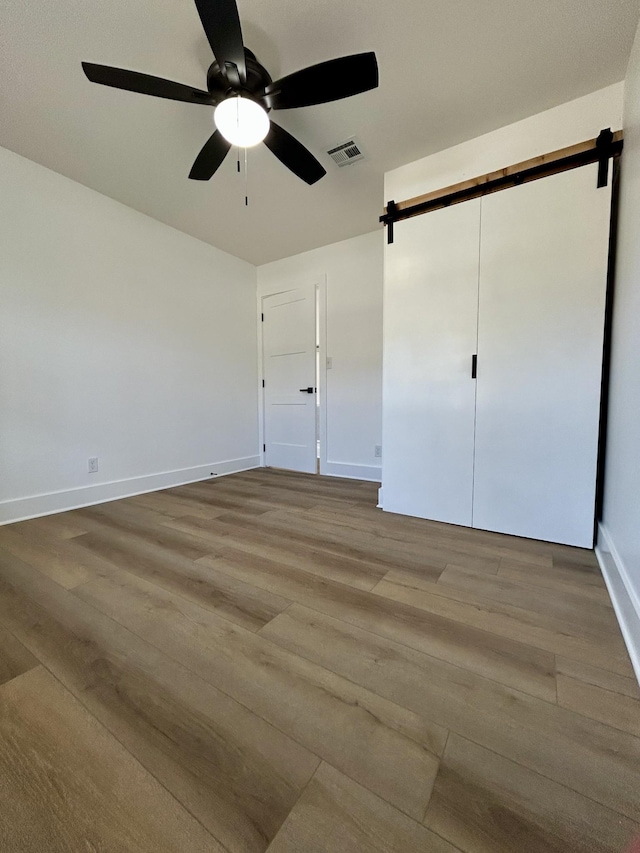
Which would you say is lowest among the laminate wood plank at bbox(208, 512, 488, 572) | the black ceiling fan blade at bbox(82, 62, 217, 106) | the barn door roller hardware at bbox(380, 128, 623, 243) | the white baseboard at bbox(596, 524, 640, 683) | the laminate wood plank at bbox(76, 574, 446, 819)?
the laminate wood plank at bbox(208, 512, 488, 572)

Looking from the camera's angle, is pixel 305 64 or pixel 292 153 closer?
pixel 305 64

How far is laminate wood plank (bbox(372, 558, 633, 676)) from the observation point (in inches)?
42.6

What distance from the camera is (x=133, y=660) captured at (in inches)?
41.4

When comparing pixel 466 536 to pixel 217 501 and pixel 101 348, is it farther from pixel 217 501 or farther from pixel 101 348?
pixel 101 348

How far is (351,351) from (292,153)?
6.31 feet

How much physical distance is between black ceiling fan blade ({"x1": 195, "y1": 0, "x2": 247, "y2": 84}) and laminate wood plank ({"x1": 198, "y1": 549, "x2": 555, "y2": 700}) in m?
2.27

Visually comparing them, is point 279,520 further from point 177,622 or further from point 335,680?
point 335,680

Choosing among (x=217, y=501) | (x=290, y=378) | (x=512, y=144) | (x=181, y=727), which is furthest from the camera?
(x=290, y=378)

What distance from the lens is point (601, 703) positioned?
2.95 ft

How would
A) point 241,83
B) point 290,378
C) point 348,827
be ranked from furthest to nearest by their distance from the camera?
point 290,378 → point 241,83 → point 348,827

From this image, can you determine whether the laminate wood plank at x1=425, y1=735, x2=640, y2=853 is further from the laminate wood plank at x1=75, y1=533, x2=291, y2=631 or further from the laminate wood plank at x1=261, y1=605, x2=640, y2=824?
the laminate wood plank at x1=75, y1=533, x2=291, y2=631

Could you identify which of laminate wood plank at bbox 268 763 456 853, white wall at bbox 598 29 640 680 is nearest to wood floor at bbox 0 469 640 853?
laminate wood plank at bbox 268 763 456 853

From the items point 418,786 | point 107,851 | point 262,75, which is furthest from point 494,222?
point 107,851

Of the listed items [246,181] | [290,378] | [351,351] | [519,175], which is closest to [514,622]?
[519,175]
